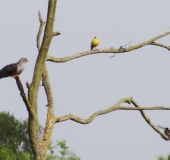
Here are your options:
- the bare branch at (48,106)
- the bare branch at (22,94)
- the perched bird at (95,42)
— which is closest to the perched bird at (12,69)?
the bare branch at (48,106)

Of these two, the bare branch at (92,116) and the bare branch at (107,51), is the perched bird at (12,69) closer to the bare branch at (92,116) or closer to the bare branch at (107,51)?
the bare branch at (107,51)

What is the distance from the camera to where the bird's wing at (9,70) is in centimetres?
1413

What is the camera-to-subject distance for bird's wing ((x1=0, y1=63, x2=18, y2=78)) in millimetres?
14133

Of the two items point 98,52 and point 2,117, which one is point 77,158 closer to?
point 2,117

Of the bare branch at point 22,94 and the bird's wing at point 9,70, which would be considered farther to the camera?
the bird's wing at point 9,70

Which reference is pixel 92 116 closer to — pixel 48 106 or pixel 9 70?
pixel 48 106

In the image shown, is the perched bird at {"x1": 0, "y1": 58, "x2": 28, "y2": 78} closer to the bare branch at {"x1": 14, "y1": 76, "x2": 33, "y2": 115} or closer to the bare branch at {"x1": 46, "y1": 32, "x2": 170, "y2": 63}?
the bare branch at {"x1": 46, "y1": 32, "x2": 170, "y2": 63}

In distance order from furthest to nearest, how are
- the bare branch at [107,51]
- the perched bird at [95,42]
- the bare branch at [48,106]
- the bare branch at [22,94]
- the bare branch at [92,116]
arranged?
the perched bird at [95,42], the bare branch at [107,51], the bare branch at [92,116], the bare branch at [48,106], the bare branch at [22,94]

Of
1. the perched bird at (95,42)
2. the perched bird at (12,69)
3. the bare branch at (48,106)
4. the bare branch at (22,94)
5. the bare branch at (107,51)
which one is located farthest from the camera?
the perched bird at (95,42)

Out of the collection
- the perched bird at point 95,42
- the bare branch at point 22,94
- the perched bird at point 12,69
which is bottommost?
the bare branch at point 22,94

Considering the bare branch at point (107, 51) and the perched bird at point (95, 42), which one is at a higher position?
the perched bird at point (95, 42)

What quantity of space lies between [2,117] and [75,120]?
102ft

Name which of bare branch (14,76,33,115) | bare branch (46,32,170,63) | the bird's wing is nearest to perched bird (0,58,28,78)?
the bird's wing

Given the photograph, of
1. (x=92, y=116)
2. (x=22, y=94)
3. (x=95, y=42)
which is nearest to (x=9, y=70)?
(x=92, y=116)
